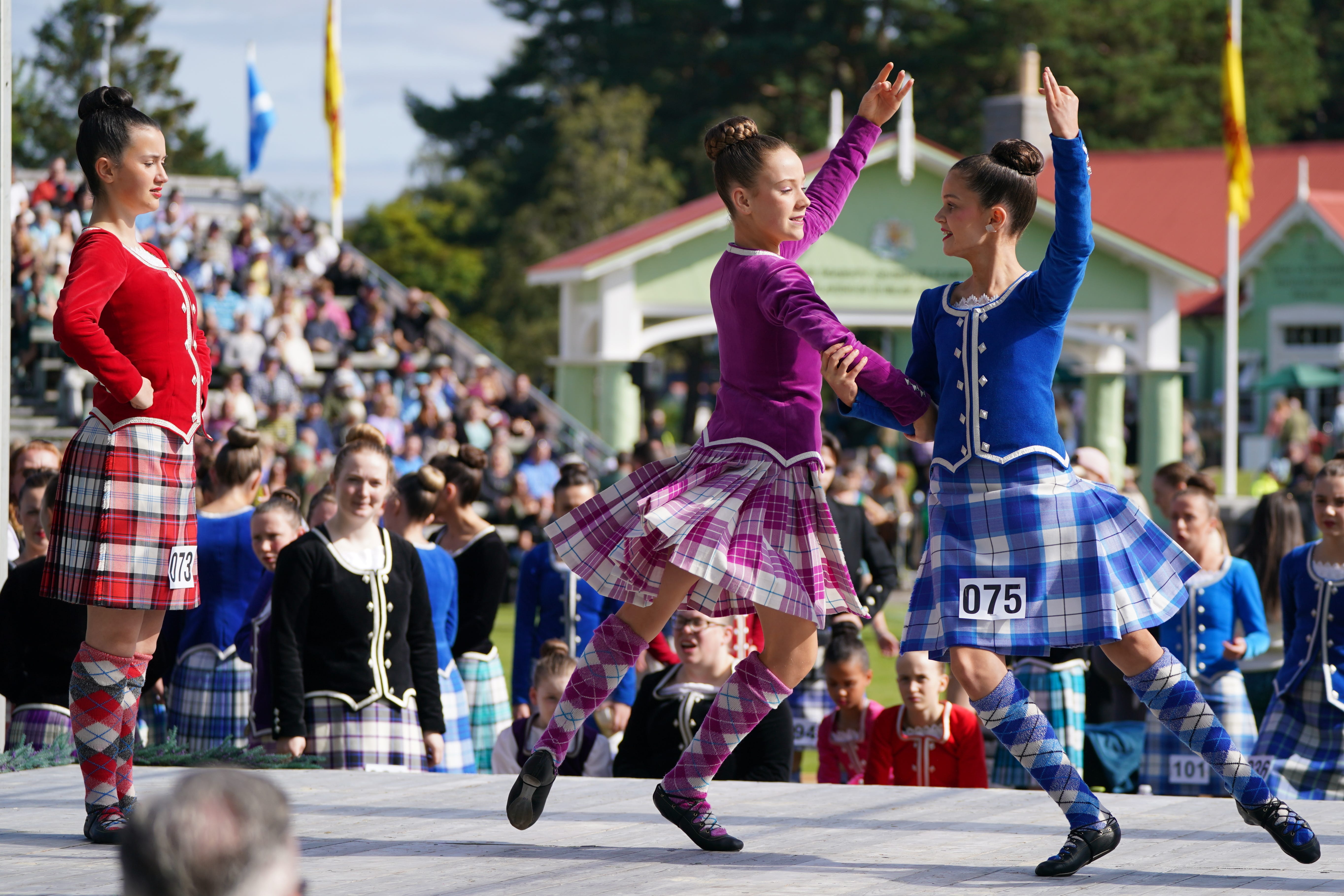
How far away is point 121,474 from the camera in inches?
165

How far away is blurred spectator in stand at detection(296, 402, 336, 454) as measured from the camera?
1859 centimetres

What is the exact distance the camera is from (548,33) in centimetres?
4931

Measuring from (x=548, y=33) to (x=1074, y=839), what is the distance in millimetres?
47472

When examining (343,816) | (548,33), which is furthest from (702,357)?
(343,816)

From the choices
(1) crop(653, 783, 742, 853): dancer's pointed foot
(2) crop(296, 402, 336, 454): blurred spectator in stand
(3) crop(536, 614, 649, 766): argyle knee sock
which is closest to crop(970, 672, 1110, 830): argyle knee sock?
(1) crop(653, 783, 742, 853): dancer's pointed foot

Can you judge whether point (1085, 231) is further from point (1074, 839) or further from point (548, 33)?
point (548, 33)

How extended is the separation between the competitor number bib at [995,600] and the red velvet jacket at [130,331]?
2019 millimetres

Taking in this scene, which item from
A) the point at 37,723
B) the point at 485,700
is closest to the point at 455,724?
the point at 485,700

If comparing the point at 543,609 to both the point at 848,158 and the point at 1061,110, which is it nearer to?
the point at 848,158

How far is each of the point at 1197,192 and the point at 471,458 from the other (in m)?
35.8

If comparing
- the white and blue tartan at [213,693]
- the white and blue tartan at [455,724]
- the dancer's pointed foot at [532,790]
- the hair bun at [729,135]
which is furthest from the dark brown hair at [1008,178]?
the white and blue tartan at [213,693]

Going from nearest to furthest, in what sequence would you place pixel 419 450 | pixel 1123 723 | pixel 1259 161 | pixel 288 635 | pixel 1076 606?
1. pixel 1076 606
2. pixel 288 635
3. pixel 1123 723
4. pixel 419 450
5. pixel 1259 161

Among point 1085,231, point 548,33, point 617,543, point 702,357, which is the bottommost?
point 617,543

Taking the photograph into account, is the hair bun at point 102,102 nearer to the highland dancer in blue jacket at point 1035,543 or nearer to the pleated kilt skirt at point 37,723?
the highland dancer in blue jacket at point 1035,543
